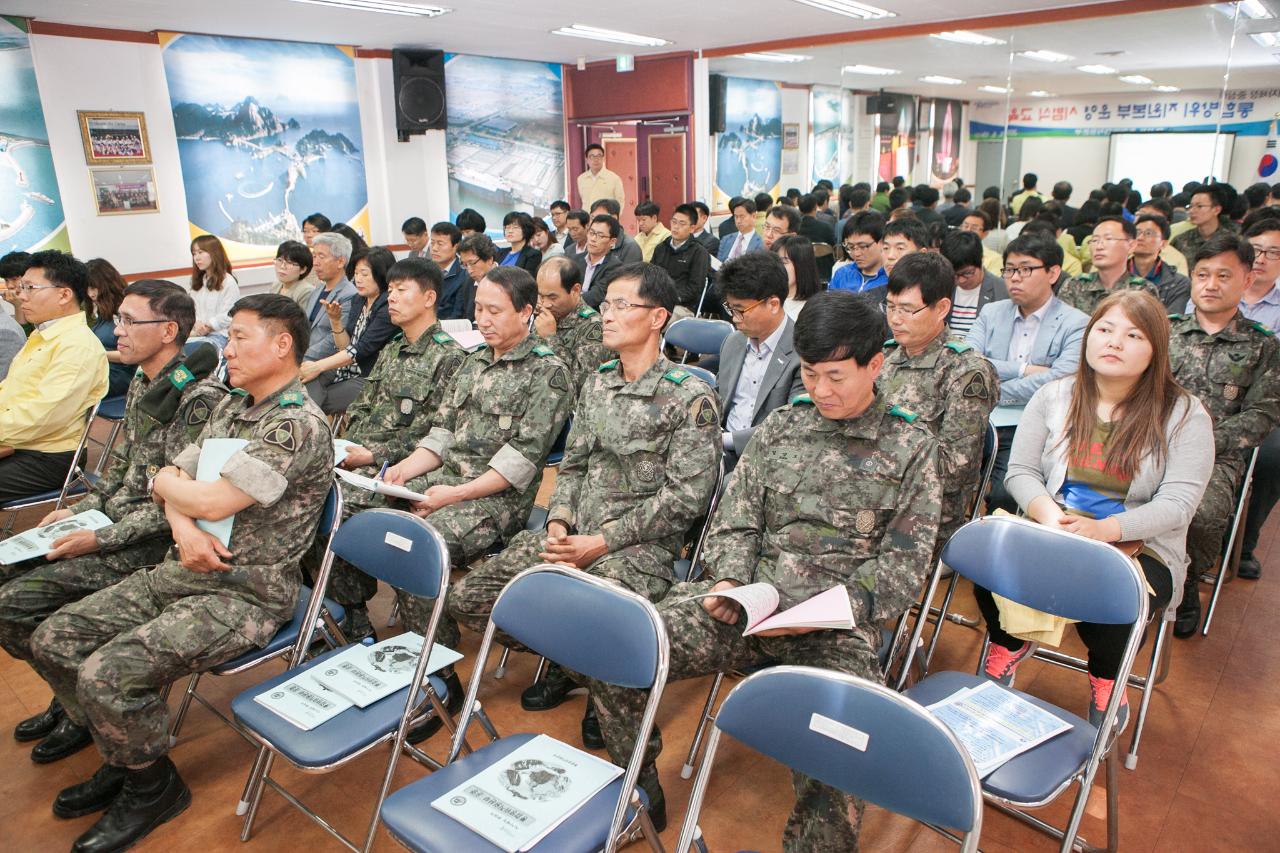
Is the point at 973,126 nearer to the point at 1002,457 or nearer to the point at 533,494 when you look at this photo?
the point at 1002,457

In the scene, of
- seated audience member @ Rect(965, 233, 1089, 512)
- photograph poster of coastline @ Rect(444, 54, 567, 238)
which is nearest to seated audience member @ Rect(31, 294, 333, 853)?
seated audience member @ Rect(965, 233, 1089, 512)

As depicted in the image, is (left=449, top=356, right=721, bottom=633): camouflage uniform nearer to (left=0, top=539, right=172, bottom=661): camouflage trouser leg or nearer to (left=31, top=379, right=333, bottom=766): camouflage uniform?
(left=31, top=379, right=333, bottom=766): camouflage uniform

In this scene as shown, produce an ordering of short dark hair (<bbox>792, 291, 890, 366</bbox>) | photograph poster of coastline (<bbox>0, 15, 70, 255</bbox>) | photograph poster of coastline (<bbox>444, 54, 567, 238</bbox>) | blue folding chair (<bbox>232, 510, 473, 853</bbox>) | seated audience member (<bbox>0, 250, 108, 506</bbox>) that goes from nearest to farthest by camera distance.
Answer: blue folding chair (<bbox>232, 510, 473, 853</bbox>) < short dark hair (<bbox>792, 291, 890, 366</bbox>) < seated audience member (<bbox>0, 250, 108, 506</bbox>) < photograph poster of coastline (<bbox>0, 15, 70, 255</bbox>) < photograph poster of coastline (<bbox>444, 54, 567, 238</bbox>)

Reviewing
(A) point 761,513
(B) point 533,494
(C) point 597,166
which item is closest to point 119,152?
(C) point 597,166

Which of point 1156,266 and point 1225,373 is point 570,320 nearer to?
point 1225,373

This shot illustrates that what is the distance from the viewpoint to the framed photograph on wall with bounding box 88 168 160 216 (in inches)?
291

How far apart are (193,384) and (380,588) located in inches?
53.1

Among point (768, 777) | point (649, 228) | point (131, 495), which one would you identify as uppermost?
point (649, 228)

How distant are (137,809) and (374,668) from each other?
79cm

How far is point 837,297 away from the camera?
2.07 meters

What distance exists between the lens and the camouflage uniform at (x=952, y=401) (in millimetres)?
2768

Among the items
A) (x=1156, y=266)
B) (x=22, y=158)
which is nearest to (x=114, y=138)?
(x=22, y=158)

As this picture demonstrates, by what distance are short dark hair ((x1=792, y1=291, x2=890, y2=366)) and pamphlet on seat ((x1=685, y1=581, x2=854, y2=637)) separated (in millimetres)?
562

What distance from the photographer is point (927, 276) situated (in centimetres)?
282
